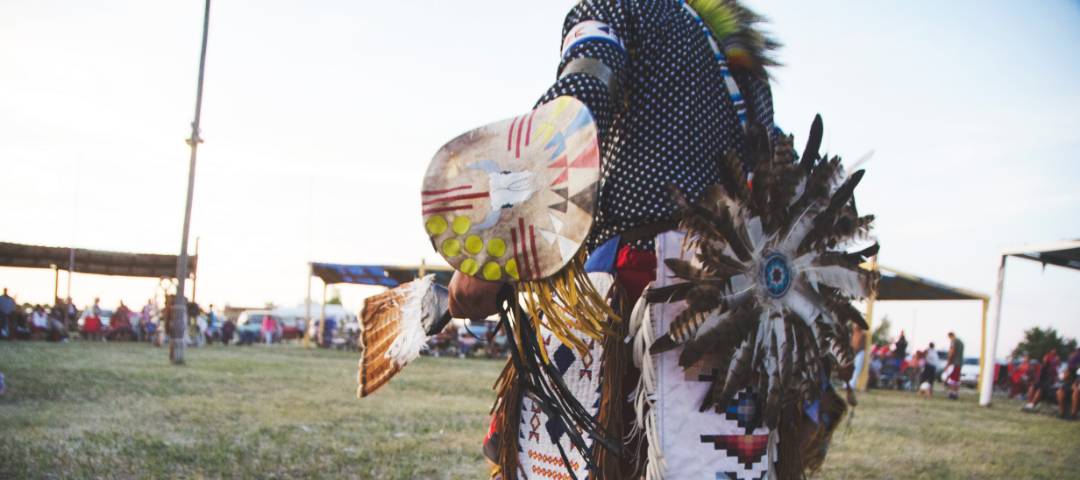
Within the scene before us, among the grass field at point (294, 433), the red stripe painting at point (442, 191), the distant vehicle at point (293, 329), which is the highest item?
the red stripe painting at point (442, 191)

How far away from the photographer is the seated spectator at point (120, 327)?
2311 centimetres

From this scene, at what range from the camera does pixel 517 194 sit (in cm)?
115

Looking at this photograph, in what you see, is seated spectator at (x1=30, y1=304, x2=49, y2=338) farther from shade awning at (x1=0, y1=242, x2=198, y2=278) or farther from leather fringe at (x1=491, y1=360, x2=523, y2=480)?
leather fringe at (x1=491, y1=360, x2=523, y2=480)

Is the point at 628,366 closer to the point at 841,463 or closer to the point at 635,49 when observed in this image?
the point at 635,49

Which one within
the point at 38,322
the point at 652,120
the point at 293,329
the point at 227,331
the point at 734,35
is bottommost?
the point at 293,329

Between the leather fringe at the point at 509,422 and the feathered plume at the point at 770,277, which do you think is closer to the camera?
the feathered plume at the point at 770,277

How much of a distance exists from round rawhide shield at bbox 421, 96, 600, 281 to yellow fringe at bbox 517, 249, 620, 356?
0.09m

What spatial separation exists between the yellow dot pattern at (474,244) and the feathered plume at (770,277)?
318 mm

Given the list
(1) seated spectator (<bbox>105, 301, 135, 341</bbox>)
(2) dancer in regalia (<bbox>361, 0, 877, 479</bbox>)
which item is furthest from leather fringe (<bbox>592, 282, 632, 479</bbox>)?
(1) seated spectator (<bbox>105, 301, 135, 341</bbox>)

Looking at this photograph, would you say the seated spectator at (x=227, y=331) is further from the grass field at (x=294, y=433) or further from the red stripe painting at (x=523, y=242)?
the red stripe painting at (x=523, y=242)

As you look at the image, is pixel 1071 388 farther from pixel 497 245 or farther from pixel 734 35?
pixel 497 245

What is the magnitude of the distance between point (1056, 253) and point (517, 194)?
46.7ft

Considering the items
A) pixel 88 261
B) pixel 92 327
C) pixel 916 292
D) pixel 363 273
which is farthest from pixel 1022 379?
pixel 92 327

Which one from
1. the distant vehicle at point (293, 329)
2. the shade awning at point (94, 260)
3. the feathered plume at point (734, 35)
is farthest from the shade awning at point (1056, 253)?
the distant vehicle at point (293, 329)
